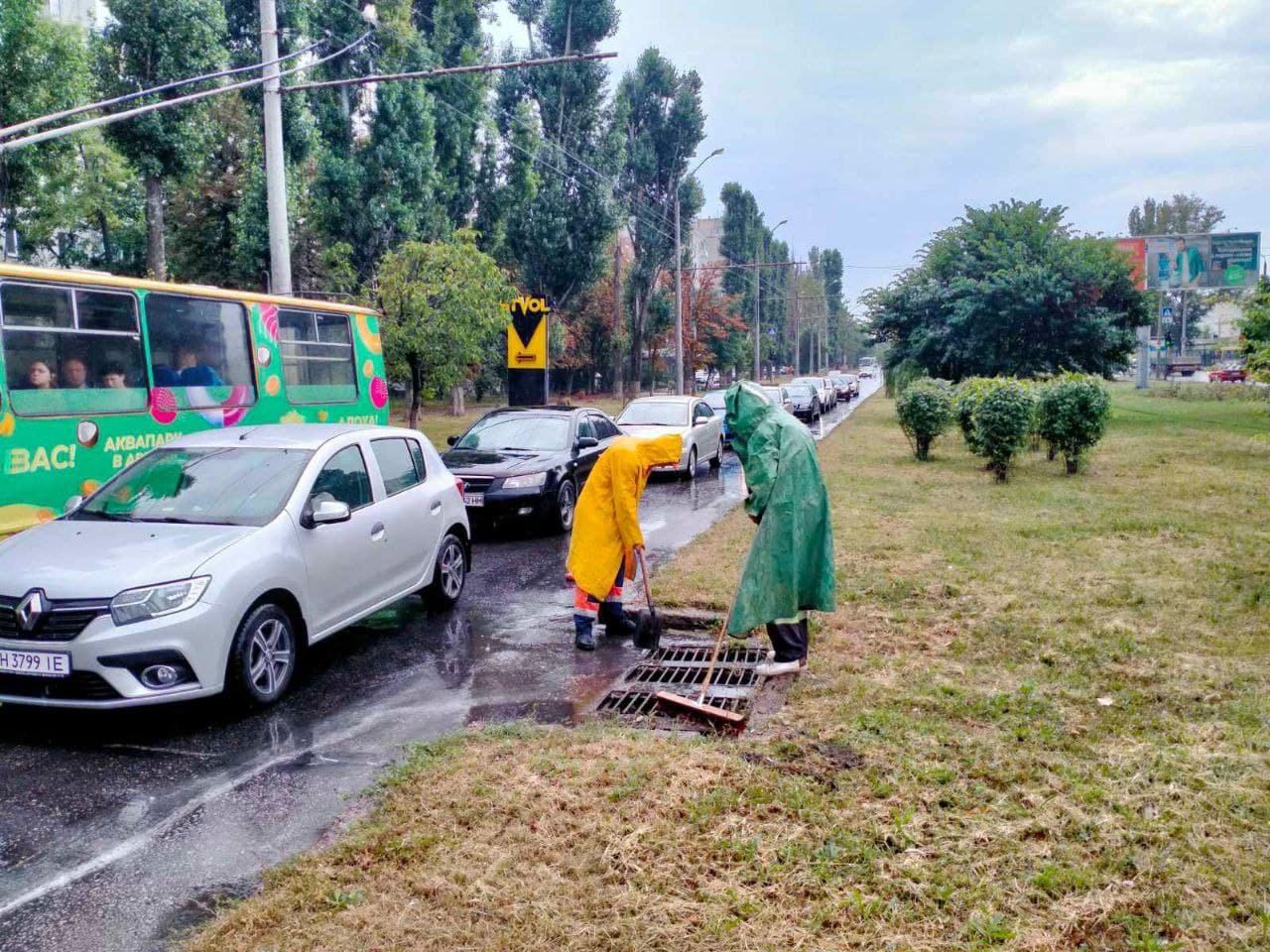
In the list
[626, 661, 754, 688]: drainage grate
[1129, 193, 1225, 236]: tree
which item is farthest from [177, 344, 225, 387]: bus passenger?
[1129, 193, 1225, 236]: tree

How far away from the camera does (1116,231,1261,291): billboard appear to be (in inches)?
1718

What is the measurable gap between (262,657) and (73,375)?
4.48m

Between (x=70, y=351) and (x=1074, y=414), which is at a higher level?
(x=70, y=351)

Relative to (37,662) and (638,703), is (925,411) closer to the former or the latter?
(638,703)

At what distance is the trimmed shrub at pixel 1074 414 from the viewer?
15.6 m

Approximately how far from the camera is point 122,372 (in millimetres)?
9086

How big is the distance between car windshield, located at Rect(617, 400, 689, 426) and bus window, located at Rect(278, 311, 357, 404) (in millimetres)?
6090

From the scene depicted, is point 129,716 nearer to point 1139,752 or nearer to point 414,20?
point 1139,752

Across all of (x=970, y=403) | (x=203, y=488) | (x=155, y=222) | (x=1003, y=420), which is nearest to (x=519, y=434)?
(x=203, y=488)

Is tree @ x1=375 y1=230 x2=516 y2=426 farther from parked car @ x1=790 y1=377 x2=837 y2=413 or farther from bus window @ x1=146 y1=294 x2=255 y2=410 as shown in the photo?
parked car @ x1=790 y1=377 x2=837 y2=413

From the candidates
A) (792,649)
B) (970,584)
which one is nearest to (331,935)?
(792,649)

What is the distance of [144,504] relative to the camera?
6.00 meters

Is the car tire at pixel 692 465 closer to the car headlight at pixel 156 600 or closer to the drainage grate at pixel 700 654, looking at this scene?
the drainage grate at pixel 700 654

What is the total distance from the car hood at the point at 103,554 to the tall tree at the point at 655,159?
3726 cm
